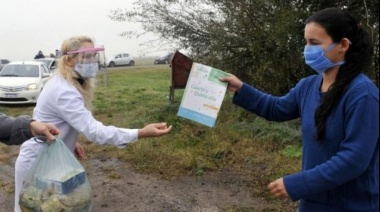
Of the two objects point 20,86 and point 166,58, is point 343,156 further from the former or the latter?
point 166,58

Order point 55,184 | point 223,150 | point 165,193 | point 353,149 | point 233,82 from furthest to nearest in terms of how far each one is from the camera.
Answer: point 223,150 → point 165,193 → point 233,82 → point 55,184 → point 353,149

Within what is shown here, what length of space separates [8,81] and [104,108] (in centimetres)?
348

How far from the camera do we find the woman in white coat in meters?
2.94

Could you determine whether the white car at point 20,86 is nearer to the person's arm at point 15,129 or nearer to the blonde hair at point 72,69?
the blonde hair at point 72,69

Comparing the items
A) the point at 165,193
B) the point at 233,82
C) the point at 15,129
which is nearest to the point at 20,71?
the point at 165,193

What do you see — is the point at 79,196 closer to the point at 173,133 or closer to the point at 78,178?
the point at 78,178

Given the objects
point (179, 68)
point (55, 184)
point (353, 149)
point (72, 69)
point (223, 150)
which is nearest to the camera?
point (353, 149)

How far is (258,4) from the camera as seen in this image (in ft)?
26.1

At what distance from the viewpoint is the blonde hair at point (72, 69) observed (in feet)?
10.1

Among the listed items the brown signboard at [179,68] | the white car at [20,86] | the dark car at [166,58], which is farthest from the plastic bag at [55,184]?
the white car at [20,86]

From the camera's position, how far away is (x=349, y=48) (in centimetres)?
212

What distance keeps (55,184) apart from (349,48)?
1.86 m

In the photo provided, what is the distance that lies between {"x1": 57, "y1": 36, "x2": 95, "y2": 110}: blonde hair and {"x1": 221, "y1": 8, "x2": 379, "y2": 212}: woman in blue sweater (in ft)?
5.31

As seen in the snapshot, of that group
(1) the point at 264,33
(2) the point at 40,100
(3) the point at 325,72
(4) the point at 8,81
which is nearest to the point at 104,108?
(4) the point at 8,81
